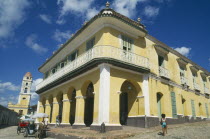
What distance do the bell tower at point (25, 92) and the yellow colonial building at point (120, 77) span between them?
4030cm

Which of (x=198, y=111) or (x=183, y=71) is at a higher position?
(x=183, y=71)

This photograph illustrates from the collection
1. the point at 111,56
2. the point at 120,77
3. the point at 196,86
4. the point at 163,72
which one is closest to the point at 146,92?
the point at 120,77

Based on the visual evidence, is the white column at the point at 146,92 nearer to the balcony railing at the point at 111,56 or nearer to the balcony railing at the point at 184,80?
the balcony railing at the point at 111,56

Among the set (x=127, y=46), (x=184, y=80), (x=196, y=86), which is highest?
(x=127, y=46)

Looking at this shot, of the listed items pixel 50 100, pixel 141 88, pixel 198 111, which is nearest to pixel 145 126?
pixel 141 88

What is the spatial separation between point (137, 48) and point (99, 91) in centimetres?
488

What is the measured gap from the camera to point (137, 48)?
13.8 meters

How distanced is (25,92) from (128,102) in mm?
48701

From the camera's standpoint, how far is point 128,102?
13516mm

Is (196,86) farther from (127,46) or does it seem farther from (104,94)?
(104,94)

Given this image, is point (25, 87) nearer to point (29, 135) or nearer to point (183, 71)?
point (29, 135)

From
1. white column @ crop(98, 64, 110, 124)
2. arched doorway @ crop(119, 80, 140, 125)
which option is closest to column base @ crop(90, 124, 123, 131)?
white column @ crop(98, 64, 110, 124)

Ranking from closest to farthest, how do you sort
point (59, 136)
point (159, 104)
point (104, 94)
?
point (104, 94)
point (59, 136)
point (159, 104)

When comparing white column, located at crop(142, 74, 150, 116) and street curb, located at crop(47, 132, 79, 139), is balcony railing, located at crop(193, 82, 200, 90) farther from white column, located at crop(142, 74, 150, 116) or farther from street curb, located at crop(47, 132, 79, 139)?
street curb, located at crop(47, 132, 79, 139)
